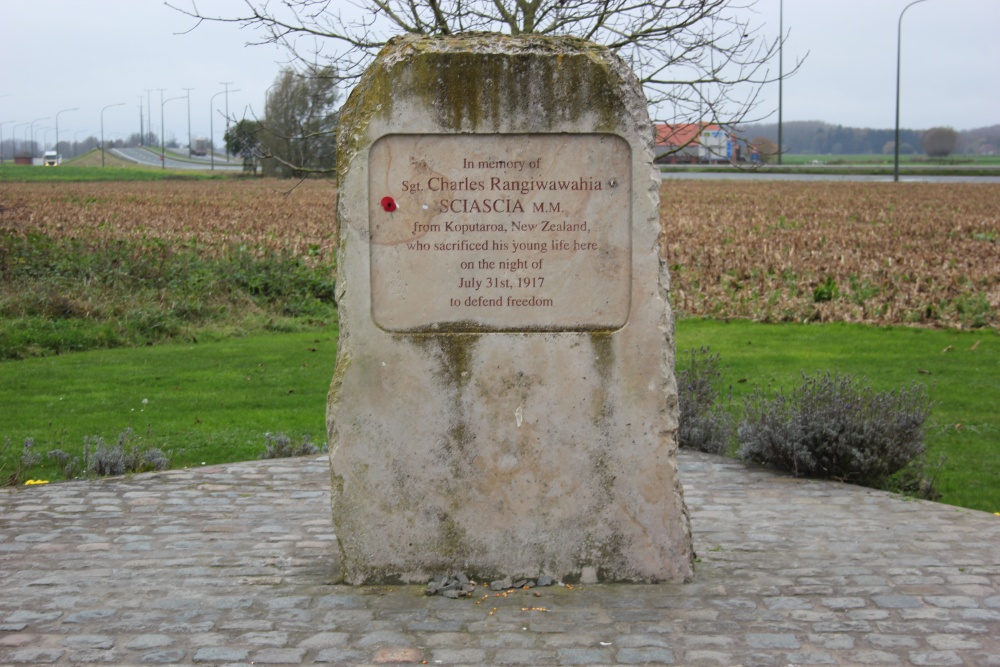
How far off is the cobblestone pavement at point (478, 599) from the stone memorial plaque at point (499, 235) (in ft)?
4.74

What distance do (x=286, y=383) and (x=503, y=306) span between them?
6.63 m

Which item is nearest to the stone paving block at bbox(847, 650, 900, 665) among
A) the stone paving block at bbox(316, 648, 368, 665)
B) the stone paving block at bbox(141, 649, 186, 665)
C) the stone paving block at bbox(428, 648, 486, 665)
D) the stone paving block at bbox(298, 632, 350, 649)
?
the stone paving block at bbox(428, 648, 486, 665)

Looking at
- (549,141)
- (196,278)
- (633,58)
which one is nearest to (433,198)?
(549,141)

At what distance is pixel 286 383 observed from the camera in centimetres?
1171

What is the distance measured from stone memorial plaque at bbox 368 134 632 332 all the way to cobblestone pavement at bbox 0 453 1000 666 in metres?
1.44

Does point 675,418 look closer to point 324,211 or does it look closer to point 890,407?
point 890,407

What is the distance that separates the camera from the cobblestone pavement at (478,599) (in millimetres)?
4758

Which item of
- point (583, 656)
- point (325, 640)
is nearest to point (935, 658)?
point (583, 656)

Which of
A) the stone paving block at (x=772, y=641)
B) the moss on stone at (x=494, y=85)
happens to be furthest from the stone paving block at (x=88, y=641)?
the stone paving block at (x=772, y=641)

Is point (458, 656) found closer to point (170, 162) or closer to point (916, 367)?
point (916, 367)

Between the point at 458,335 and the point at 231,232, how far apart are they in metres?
20.4

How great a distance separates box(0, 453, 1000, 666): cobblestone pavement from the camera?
15.6 ft

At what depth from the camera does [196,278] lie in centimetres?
1638

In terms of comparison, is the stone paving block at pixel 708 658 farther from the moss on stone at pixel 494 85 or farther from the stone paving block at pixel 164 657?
the moss on stone at pixel 494 85
